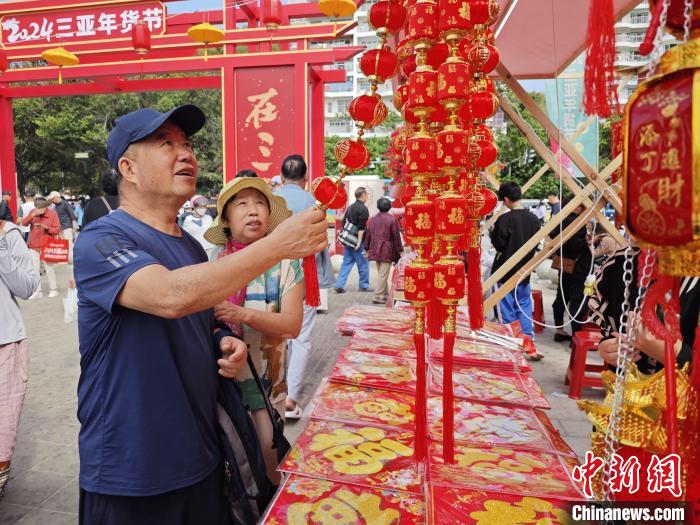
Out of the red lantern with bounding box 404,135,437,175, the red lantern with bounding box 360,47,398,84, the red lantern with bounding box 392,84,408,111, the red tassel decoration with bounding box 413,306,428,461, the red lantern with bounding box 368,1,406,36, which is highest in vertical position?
the red lantern with bounding box 368,1,406,36

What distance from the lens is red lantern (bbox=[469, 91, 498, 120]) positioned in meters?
1.99

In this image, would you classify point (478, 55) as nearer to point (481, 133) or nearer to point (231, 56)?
point (481, 133)

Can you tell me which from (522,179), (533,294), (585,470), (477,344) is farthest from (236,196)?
(522,179)

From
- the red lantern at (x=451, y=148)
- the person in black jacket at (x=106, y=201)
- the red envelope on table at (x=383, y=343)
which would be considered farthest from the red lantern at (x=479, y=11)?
the person in black jacket at (x=106, y=201)

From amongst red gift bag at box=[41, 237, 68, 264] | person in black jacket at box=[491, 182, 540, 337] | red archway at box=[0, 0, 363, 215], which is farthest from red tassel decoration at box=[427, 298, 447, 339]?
red archway at box=[0, 0, 363, 215]

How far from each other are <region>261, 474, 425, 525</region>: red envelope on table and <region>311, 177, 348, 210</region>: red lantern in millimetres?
931

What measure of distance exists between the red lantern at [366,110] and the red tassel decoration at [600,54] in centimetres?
91

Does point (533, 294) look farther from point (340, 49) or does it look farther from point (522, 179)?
point (522, 179)

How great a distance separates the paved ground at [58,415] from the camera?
2.56 meters

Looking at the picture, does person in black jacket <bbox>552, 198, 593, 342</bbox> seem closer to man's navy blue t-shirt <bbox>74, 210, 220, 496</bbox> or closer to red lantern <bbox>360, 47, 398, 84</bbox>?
red lantern <bbox>360, 47, 398, 84</bbox>

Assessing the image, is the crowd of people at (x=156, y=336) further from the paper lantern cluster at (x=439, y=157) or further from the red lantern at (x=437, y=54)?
the red lantern at (x=437, y=54)

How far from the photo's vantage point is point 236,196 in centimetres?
212

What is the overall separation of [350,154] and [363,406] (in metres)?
1.16

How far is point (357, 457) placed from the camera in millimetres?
1766
